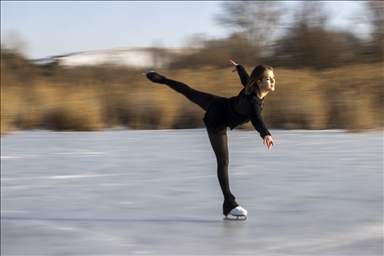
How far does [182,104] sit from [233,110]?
25.6 ft

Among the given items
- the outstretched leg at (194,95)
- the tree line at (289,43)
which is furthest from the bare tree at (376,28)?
the outstretched leg at (194,95)

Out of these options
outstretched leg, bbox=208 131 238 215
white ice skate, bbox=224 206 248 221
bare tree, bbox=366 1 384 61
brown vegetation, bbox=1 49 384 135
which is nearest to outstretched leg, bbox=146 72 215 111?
outstretched leg, bbox=208 131 238 215

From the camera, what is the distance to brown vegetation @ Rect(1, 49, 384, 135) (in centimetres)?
1075

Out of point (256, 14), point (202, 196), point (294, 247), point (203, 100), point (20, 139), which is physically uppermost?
point (256, 14)

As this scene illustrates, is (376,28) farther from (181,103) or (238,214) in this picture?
(238,214)

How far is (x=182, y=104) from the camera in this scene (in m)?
11.6

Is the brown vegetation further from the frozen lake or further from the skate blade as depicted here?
the skate blade

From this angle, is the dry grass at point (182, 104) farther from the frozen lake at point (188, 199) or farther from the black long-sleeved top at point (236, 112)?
the black long-sleeved top at point (236, 112)

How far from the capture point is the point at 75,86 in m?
13.8

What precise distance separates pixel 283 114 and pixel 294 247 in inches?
307

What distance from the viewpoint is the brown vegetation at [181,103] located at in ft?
35.3

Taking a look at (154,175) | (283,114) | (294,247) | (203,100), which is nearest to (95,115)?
(283,114)

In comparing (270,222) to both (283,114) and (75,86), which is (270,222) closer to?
(283,114)

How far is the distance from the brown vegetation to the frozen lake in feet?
7.58
